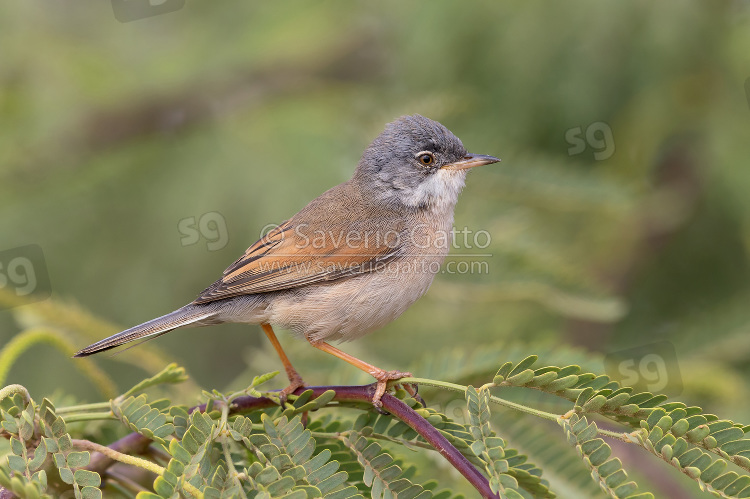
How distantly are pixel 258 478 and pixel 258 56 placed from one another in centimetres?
430

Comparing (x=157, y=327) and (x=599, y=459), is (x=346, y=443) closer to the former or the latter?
(x=599, y=459)

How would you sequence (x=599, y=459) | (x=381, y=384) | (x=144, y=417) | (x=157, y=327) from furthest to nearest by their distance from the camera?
(x=157, y=327) → (x=381, y=384) → (x=144, y=417) → (x=599, y=459)

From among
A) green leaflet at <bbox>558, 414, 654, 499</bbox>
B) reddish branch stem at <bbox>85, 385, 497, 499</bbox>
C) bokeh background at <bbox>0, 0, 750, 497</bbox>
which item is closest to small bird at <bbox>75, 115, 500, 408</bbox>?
bokeh background at <bbox>0, 0, 750, 497</bbox>

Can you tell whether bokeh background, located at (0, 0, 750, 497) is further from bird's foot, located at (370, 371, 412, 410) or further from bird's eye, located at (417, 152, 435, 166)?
bird's foot, located at (370, 371, 412, 410)

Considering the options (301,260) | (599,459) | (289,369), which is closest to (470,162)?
(301,260)

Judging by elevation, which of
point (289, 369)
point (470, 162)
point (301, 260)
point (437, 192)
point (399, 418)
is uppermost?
point (470, 162)

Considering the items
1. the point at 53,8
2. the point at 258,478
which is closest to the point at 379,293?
the point at 258,478

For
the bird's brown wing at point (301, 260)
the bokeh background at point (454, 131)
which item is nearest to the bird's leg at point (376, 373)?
the bokeh background at point (454, 131)

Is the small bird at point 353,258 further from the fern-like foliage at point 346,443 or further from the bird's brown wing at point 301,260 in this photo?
the fern-like foliage at point 346,443

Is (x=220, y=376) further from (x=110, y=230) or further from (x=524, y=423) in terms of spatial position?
(x=524, y=423)

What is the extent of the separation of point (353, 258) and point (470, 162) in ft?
3.33

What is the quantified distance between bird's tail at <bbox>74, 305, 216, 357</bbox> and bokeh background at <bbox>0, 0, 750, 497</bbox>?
0.63 meters

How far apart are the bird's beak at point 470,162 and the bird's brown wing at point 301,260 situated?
2.13ft

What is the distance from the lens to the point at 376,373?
3.14 m
